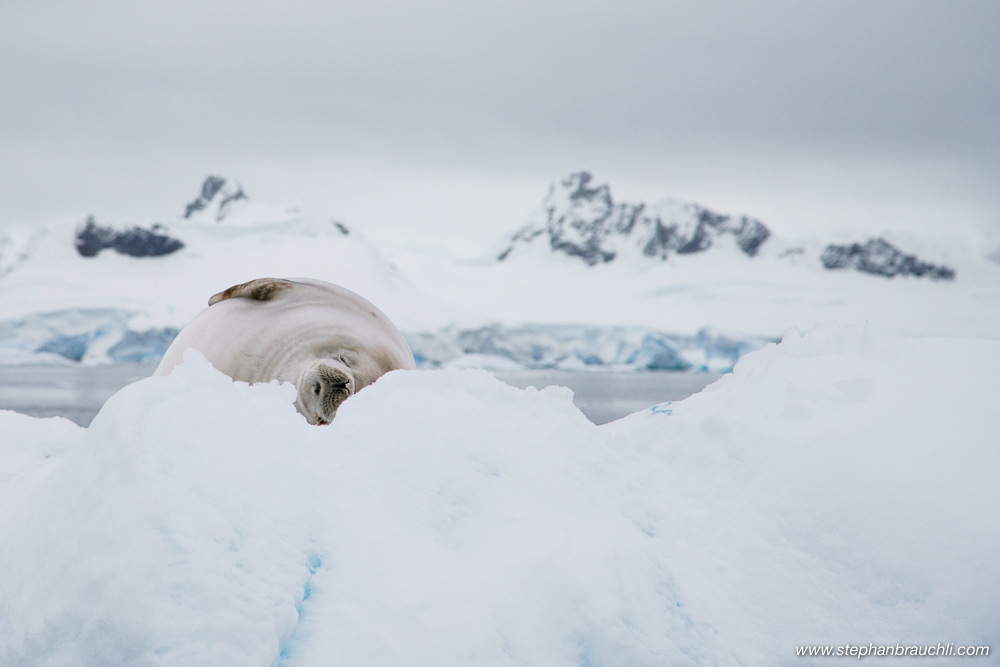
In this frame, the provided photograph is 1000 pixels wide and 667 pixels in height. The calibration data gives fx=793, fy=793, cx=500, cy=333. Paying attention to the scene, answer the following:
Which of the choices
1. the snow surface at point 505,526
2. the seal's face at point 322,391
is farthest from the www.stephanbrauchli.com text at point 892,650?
the seal's face at point 322,391

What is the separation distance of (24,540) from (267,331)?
5.96 feet

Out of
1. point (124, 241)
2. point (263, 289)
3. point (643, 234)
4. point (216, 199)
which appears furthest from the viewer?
point (643, 234)

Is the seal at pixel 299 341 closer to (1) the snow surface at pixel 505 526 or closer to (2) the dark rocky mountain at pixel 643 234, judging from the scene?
Result: (1) the snow surface at pixel 505 526

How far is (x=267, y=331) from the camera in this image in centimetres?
337

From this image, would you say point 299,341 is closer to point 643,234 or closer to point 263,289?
point 263,289

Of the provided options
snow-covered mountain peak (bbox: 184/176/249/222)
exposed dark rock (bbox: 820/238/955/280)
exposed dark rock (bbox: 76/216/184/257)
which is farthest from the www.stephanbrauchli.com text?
exposed dark rock (bbox: 820/238/955/280)

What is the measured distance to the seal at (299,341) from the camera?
117 inches

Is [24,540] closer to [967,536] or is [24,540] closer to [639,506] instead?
[639,506]

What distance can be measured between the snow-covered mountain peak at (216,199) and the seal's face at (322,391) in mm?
73005

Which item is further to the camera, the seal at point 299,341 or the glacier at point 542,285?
the glacier at point 542,285

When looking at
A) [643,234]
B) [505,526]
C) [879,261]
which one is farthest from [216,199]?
[505,526]

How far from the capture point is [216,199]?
76.3 metres

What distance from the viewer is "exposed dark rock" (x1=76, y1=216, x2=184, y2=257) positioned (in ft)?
168

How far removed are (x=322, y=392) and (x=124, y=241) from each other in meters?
54.9
